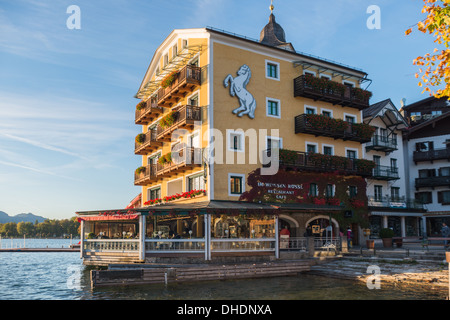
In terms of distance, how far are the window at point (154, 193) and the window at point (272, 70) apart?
14.1 m

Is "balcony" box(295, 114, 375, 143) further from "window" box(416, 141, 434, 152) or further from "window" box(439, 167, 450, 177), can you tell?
"window" box(439, 167, 450, 177)

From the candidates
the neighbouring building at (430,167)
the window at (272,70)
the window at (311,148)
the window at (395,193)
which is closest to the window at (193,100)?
the window at (272,70)

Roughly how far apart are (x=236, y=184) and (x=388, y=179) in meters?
18.1

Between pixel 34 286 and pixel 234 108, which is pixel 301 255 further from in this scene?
pixel 34 286

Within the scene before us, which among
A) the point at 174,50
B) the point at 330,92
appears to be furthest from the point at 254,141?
the point at 174,50

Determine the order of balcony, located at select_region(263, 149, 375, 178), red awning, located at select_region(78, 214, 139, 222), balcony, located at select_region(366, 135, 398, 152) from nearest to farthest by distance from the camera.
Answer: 1. red awning, located at select_region(78, 214, 139, 222)
2. balcony, located at select_region(263, 149, 375, 178)
3. balcony, located at select_region(366, 135, 398, 152)

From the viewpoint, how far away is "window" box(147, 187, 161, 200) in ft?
132

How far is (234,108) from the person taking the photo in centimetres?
3250

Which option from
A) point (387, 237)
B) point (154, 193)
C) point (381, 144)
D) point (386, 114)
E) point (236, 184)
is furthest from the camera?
point (386, 114)

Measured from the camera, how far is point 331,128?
3625 centimetres

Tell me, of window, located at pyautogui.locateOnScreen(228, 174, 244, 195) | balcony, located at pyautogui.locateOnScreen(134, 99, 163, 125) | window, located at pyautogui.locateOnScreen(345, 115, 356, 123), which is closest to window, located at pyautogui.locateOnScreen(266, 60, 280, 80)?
window, located at pyautogui.locateOnScreen(345, 115, 356, 123)

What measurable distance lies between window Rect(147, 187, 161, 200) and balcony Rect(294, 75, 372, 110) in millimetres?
14880

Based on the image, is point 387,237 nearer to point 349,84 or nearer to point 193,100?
point 349,84
